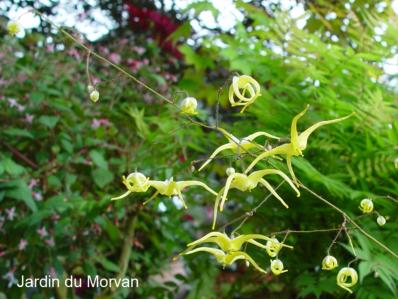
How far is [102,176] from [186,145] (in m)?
0.30

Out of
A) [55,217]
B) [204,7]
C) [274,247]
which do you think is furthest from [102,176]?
[274,247]

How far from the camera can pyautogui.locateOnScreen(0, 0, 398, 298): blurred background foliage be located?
95 cm

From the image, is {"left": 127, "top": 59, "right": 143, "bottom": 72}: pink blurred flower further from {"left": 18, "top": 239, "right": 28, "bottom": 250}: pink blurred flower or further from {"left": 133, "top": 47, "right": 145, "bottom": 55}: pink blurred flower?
{"left": 18, "top": 239, "right": 28, "bottom": 250}: pink blurred flower

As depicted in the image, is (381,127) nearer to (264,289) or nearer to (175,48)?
(264,289)

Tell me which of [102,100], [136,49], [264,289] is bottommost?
[264,289]

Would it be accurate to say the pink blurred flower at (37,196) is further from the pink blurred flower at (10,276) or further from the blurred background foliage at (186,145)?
the pink blurred flower at (10,276)

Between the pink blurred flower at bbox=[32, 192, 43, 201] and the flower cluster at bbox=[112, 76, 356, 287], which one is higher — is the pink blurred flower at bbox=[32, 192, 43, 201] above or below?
above

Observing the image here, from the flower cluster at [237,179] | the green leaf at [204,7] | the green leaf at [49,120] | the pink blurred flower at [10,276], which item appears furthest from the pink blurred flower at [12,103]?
the flower cluster at [237,179]

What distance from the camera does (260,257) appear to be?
984 mm

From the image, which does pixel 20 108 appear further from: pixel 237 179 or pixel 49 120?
pixel 237 179

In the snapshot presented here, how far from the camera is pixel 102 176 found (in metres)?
1.39

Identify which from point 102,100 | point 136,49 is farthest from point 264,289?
point 136,49

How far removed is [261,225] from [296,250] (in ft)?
0.65

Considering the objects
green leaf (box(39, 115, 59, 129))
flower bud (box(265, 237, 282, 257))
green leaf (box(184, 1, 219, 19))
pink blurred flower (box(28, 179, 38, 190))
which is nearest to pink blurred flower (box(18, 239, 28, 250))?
pink blurred flower (box(28, 179, 38, 190))
